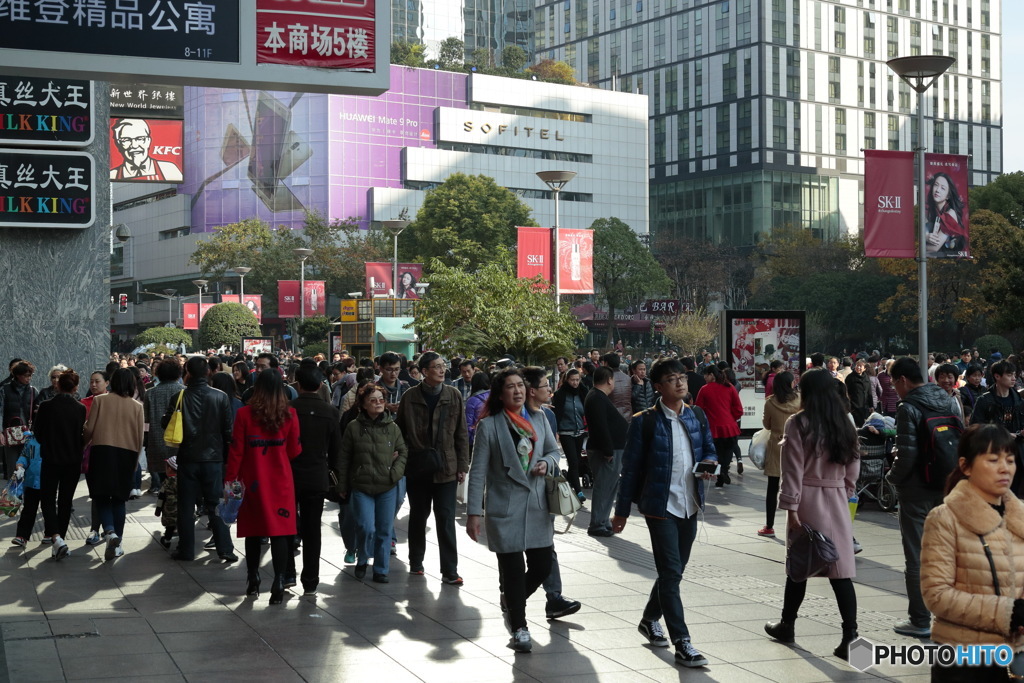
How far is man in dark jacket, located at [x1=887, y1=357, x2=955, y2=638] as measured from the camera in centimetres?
748

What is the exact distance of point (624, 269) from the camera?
78438mm

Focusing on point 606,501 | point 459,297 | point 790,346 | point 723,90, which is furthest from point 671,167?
point 606,501

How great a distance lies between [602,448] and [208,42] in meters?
6.29

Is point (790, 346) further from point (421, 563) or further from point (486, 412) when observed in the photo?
point (486, 412)

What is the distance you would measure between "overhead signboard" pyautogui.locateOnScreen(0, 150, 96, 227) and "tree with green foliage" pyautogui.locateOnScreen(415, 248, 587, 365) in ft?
37.9

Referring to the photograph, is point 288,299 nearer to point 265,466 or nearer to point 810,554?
point 265,466

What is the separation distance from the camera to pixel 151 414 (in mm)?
11078

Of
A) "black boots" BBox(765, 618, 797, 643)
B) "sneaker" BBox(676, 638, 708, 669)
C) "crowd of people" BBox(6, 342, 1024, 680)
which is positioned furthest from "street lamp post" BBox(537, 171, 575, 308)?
"sneaker" BBox(676, 638, 708, 669)

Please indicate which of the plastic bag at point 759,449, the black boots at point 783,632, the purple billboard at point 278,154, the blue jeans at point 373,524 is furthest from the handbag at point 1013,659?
the purple billboard at point 278,154

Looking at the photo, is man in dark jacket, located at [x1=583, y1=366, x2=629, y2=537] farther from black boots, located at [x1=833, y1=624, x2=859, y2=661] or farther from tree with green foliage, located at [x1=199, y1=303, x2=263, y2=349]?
tree with green foliage, located at [x1=199, y1=303, x2=263, y2=349]

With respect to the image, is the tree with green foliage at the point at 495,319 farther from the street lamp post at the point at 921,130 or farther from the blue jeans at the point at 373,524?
the blue jeans at the point at 373,524

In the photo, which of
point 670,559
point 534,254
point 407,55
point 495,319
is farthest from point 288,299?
point 670,559

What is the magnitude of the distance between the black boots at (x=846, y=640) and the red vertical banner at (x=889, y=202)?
11.4 m

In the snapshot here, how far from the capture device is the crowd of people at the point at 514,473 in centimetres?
438
